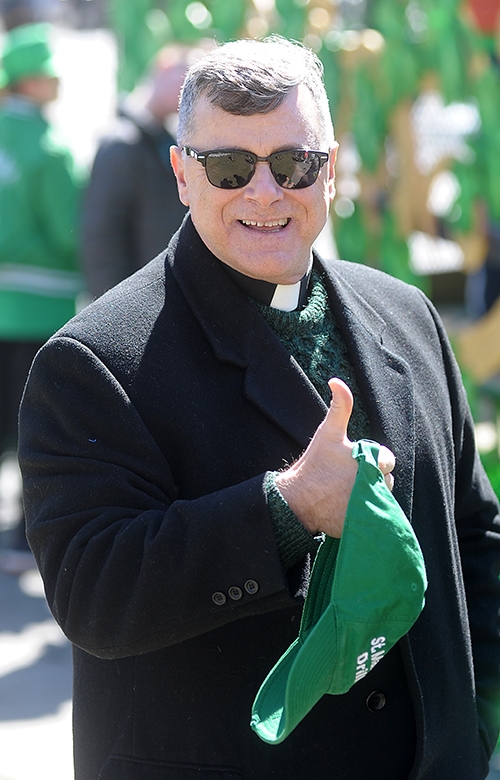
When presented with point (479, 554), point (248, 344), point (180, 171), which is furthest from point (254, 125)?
point (479, 554)

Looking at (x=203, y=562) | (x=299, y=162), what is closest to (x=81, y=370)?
(x=203, y=562)

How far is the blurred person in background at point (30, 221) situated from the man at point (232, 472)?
2.94 metres

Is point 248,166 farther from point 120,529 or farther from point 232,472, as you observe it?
point 120,529

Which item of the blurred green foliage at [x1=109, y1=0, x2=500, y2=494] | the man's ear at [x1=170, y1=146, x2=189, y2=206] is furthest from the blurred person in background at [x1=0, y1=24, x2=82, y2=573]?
the man's ear at [x1=170, y1=146, x2=189, y2=206]

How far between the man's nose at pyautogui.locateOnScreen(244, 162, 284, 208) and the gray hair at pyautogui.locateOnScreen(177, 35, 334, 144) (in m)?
0.08

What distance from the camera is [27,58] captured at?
4.71 meters

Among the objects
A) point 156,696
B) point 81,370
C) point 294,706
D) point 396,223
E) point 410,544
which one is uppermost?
point 81,370

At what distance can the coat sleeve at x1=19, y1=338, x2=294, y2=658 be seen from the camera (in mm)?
1517

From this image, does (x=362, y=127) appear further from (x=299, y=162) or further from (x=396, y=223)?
(x=299, y=162)

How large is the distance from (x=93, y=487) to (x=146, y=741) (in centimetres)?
40

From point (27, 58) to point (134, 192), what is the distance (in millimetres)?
864

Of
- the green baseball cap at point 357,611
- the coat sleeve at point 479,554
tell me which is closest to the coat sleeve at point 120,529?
the green baseball cap at point 357,611

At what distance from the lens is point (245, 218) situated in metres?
1.72

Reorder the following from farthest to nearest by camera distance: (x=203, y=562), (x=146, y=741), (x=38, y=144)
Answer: (x=38, y=144), (x=146, y=741), (x=203, y=562)
